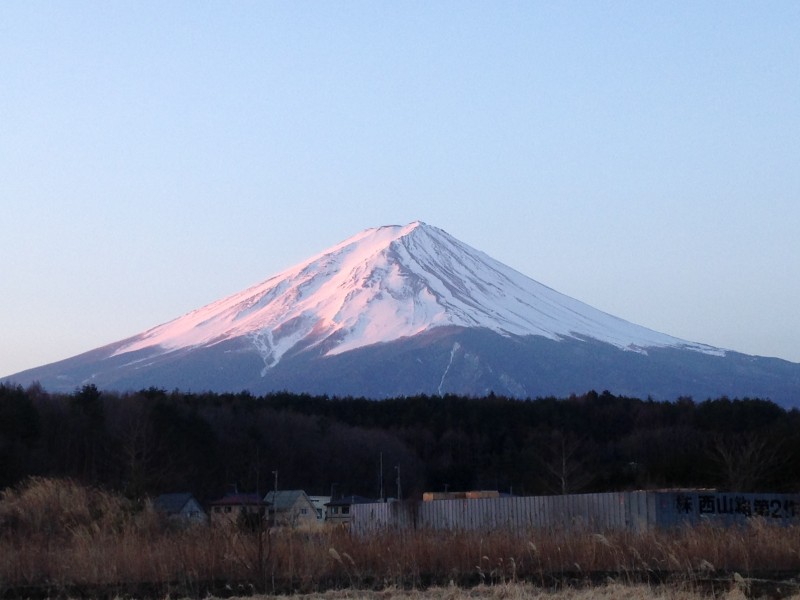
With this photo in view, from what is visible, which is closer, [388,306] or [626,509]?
[626,509]

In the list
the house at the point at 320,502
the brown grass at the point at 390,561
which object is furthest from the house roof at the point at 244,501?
the house at the point at 320,502

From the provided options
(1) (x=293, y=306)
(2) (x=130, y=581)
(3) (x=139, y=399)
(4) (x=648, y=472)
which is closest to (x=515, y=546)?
(2) (x=130, y=581)

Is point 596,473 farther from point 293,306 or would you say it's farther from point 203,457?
point 293,306

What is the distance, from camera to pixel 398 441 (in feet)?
197

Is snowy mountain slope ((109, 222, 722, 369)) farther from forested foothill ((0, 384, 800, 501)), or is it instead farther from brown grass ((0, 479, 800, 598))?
brown grass ((0, 479, 800, 598))

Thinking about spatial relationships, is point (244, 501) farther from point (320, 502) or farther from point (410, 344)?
point (410, 344)

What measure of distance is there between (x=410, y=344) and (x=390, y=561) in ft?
331

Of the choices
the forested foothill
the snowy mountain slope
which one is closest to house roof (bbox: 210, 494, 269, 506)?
the forested foothill

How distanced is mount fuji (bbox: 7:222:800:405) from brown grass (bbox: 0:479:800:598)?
8846 centimetres

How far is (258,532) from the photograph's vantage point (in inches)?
522

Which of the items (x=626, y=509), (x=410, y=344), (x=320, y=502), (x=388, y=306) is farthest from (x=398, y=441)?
(x=388, y=306)

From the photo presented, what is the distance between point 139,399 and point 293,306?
229ft

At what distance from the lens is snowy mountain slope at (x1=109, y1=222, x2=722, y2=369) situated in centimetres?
11831

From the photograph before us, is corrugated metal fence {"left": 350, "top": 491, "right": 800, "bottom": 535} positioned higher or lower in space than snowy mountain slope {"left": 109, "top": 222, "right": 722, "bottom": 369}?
lower
